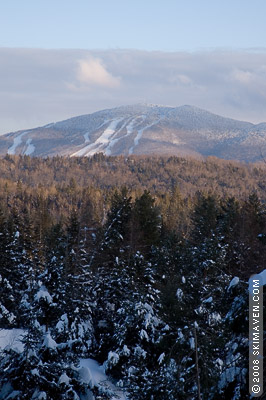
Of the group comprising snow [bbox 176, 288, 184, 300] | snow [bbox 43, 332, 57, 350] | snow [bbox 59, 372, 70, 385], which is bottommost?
snow [bbox 176, 288, 184, 300]

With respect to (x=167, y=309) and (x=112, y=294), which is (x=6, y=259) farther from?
(x=167, y=309)

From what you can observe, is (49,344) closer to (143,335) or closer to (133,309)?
(143,335)

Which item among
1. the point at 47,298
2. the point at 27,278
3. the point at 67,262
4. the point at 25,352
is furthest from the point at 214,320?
the point at 27,278

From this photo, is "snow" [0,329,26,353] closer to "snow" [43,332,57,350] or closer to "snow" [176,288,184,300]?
"snow" [43,332,57,350]

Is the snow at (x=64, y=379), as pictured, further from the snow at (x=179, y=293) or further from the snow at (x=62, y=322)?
the snow at (x=62, y=322)

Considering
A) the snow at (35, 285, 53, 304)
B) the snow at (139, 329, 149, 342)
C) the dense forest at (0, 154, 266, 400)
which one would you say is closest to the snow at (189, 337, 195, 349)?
the dense forest at (0, 154, 266, 400)

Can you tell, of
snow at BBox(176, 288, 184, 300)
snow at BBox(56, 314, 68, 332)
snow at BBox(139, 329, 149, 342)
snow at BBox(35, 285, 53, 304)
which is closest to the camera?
snow at BBox(35, 285, 53, 304)

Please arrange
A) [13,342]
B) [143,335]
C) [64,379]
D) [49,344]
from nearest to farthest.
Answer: [64,379] → [49,344] → [13,342] → [143,335]

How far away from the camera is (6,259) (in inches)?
1442

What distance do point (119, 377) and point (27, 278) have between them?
13555 mm

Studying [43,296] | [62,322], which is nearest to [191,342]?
[43,296]

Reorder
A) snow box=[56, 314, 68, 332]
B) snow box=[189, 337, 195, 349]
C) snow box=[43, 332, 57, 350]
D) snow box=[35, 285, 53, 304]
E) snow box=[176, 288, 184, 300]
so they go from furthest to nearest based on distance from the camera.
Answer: snow box=[56, 314, 68, 332]
snow box=[176, 288, 184, 300]
snow box=[35, 285, 53, 304]
snow box=[189, 337, 195, 349]
snow box=[43, 332, 57, 350]

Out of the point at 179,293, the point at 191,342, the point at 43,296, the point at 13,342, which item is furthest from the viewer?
the point at 43,296

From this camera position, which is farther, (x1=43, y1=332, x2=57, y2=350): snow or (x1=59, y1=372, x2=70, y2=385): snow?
(x1=43, y1=332, x2=57, y2=350): snow
